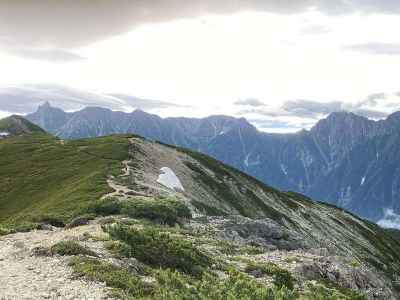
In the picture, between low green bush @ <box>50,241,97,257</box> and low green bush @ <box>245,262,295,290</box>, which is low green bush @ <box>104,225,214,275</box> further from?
low green bush @ <box>245,262,295,290</box>

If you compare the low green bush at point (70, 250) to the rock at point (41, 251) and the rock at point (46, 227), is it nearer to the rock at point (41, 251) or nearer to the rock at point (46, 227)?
the rock at point (41, 251)

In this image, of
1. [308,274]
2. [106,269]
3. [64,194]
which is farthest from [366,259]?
[106,269]

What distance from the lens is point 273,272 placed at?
33.0m

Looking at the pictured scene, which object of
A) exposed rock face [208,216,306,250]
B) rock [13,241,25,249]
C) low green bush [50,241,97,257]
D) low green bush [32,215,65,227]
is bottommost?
exposed rock face [208,216,306,250]

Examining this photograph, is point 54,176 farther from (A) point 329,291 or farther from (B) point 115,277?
(B) point 115,277

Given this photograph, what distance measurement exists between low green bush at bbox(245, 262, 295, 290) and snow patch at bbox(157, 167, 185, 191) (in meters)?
48.5

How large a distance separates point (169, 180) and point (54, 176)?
22111 millimetres

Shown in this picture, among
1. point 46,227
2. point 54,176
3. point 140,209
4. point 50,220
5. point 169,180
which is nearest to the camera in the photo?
point 46,227

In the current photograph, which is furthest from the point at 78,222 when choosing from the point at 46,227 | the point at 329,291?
the point at 329,291

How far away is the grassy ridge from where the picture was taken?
6197 centimetres

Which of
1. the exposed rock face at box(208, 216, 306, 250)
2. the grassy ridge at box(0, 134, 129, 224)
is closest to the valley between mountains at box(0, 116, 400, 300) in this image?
the exposed rock face at box(208, 216, 306, 250)

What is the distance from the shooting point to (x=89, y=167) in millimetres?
91438

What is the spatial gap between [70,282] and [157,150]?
94034 mm

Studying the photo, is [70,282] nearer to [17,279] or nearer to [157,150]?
[17,279]
